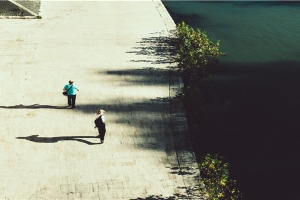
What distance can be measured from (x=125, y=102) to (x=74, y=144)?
10.8 ft

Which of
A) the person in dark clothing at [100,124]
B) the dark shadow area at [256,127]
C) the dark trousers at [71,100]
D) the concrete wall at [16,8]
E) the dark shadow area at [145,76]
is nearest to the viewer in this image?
the dark shadow area at [256,127]

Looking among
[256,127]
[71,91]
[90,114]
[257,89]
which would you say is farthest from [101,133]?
[257,89]

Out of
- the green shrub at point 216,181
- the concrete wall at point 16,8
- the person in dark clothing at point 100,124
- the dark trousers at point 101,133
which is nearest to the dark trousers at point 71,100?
the person in dark clothing at point 100,124

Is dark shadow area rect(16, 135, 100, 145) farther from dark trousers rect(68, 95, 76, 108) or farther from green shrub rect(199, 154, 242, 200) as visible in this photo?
green shrub rect(199, 154, 242, 200)

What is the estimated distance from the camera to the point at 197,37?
20438 mm

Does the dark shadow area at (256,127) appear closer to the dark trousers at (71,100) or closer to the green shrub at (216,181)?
the green shrub at (216,181)

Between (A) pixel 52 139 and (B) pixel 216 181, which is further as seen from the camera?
(A) pixel 52 139

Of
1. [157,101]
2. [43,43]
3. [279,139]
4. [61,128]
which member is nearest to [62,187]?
[61,128]

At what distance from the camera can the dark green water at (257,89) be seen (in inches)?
582

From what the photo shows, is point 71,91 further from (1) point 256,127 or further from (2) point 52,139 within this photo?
(1) point 256,127

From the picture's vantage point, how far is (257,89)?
20.2 metres

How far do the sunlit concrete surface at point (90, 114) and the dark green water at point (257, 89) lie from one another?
6.15 ft

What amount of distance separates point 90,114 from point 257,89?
24.3 feet

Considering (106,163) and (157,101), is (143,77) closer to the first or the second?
(157,101)
